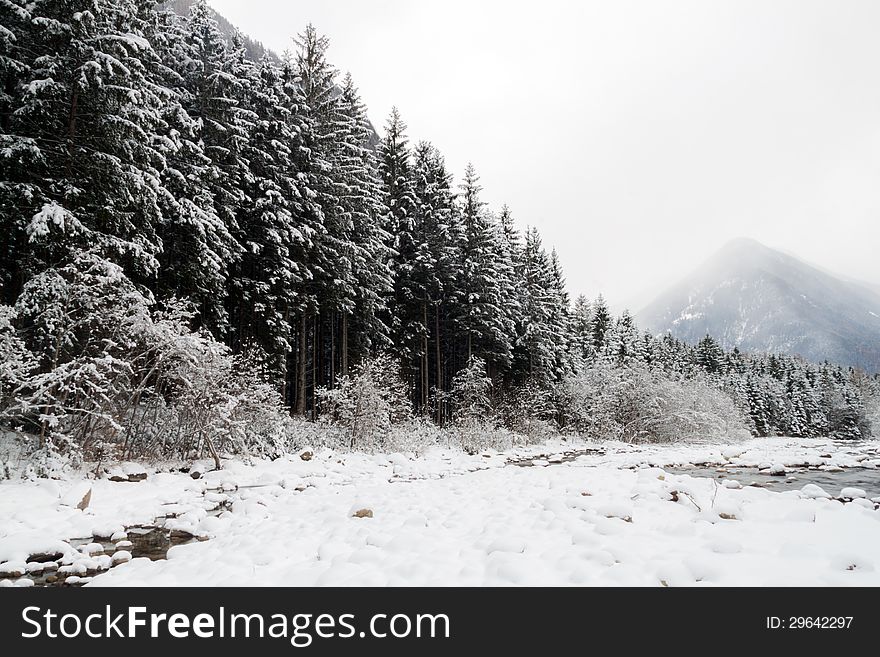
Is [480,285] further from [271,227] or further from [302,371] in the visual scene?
[271,227]

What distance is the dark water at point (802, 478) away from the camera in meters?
9.30

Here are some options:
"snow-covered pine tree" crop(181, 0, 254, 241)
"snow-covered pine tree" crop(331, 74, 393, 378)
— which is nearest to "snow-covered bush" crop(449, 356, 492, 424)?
"snow-covered pine tree" crop(331, 74, 393, 378)

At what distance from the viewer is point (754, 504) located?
604cm

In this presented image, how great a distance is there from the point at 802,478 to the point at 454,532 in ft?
32.8

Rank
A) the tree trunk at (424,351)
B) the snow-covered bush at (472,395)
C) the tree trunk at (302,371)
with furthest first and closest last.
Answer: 1. the tree trunk at (424,351)
2. the snow-covered bush at (472,395)
3. the tree trunk at (302,371)

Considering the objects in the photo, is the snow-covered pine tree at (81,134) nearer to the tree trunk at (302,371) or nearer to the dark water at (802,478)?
the tree trunk at (302,371)

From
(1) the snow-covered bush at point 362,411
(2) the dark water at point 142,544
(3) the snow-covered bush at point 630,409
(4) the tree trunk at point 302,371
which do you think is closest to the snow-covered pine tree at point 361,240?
(4) the tree trunk at point 302,371

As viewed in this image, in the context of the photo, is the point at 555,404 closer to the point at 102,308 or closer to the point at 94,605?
the point at 102,308

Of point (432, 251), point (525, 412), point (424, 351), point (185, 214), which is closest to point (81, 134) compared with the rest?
point (185, 214)

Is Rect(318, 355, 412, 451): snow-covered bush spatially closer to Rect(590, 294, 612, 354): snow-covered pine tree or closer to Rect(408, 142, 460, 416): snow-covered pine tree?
Rect(408, 142, 460, 416): snow-covered pine tree

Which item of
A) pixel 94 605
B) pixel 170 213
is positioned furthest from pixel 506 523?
pixel 170 213

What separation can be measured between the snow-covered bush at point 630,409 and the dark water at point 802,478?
1599 centimetres

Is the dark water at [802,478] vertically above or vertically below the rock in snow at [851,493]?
below

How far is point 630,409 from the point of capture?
29.9m
